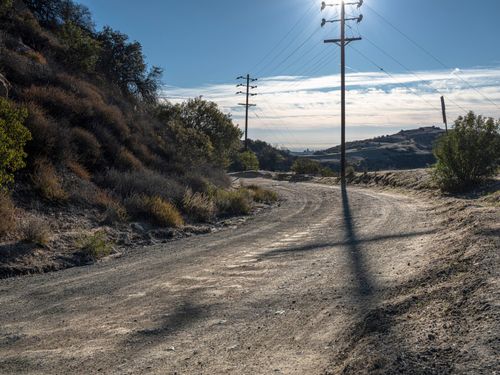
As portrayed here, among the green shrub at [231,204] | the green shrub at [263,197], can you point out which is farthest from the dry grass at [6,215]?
the green shrub at [263,197]

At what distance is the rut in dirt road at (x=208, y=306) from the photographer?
4820 millimetres

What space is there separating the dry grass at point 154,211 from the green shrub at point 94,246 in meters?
3.10

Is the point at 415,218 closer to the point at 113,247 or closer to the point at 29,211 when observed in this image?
the point at 113,247

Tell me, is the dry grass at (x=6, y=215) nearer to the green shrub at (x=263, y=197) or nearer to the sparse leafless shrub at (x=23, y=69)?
the sparse leafless shrub at (x=23, y=69)

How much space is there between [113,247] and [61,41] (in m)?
19.5

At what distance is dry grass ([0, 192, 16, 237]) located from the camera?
10.2m

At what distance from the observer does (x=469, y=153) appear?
2177cm

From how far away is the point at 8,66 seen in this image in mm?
19781

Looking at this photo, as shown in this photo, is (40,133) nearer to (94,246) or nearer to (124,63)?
(94,246)

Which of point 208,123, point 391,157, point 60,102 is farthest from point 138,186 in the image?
point 391,157

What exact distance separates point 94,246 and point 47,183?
374cm

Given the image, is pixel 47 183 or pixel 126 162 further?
pixel 126 162

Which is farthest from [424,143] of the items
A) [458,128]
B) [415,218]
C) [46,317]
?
[46,317]

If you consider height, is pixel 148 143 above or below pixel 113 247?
above
